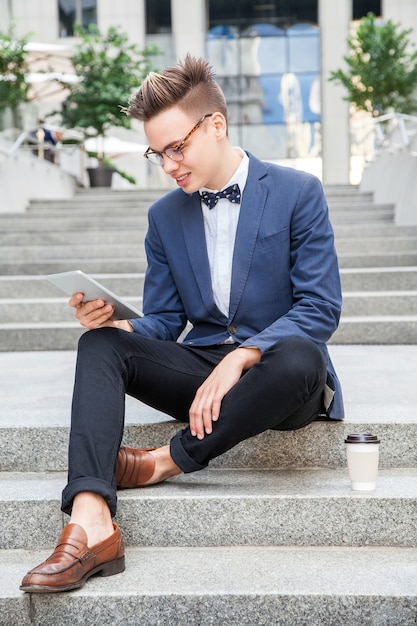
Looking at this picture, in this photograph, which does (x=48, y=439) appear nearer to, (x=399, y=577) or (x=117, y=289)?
(x=399, y=577)

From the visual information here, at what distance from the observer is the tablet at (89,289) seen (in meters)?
2.58

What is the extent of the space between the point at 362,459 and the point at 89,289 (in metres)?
0.98

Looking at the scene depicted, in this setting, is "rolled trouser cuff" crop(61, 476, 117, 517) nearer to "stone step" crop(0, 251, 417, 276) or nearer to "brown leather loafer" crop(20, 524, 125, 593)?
"brown leather loafer" crop(20, 524, 125, 593)

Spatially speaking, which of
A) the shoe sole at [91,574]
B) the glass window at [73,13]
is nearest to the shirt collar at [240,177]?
the shoe sole at [91,574]

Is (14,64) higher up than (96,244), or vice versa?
(14,64)

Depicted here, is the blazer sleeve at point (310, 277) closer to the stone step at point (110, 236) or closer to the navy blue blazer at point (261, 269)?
the navy blue blazer at point (261, 269)

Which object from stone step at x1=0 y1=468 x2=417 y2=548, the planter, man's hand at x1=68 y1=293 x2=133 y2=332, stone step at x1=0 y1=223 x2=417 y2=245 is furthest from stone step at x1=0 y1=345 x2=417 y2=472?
the planter

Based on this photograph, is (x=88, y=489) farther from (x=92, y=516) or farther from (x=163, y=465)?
(x=163, y=465)

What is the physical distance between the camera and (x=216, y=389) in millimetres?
2615

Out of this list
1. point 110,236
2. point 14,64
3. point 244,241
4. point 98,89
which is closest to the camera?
point 244,241

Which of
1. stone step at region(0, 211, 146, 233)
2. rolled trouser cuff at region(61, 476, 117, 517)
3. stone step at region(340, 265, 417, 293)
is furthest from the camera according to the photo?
stone step at region(0, 211, 146, 233)

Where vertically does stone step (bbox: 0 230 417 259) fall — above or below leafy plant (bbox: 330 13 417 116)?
below

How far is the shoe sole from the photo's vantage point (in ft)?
7.63

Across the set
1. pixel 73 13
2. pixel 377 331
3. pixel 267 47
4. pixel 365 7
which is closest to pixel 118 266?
pixel 377 331
